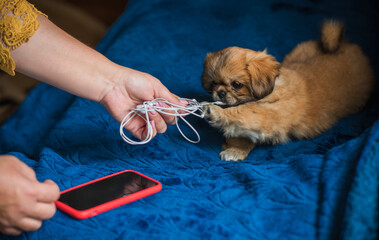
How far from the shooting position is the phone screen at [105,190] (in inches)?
38.4

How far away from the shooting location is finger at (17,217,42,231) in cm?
82

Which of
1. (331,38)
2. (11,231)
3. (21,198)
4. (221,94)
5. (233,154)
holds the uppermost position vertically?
(331,38)

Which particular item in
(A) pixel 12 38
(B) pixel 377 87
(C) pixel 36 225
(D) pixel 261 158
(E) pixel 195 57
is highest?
(B) pixel 377 87

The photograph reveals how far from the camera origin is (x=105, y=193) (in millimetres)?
1022

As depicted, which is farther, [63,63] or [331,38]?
[331,38]

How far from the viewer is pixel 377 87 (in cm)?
188

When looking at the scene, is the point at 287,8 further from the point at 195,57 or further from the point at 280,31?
the point at 195,57

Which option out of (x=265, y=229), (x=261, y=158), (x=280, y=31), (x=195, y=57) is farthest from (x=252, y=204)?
(x=280, y=31)

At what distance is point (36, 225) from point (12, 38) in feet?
2.10

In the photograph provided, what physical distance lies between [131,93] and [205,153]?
41cm

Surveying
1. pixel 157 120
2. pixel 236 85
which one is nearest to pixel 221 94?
pixel 236 85

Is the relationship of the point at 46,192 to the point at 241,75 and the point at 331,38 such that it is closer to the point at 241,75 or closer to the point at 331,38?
the point at 241,75

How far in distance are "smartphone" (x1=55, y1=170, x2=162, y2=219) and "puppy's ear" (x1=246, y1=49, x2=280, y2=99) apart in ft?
2.04

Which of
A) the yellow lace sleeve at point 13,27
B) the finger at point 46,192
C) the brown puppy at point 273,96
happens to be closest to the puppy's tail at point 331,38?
the brown puppy at point 273,96
